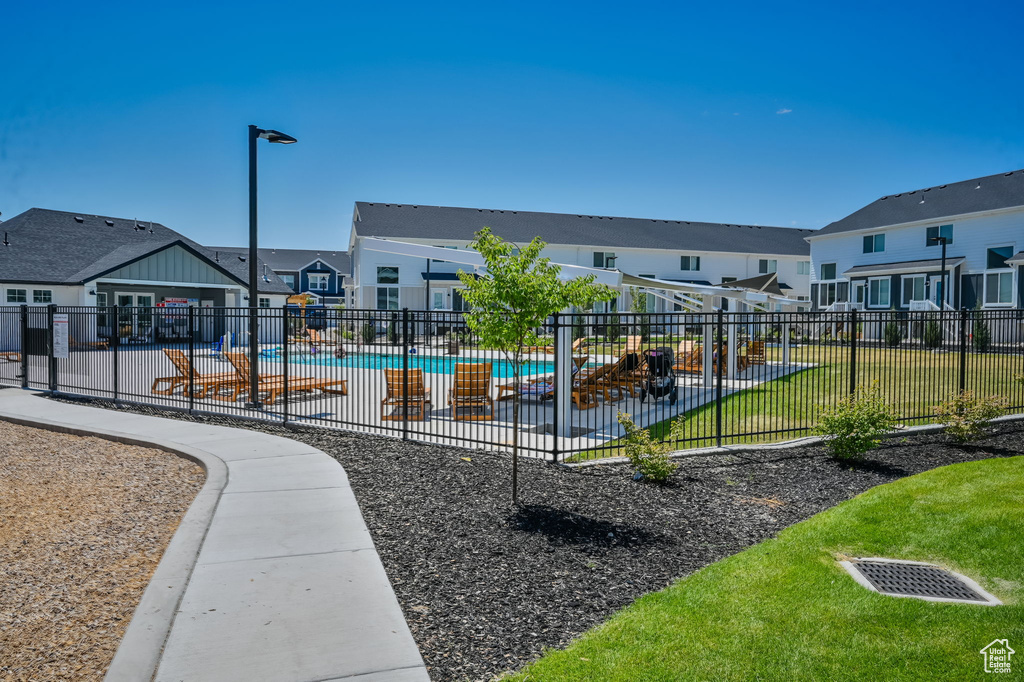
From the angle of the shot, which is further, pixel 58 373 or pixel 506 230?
pixel 506 230

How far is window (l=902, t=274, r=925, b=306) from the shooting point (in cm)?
3731

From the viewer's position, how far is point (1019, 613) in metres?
4.49

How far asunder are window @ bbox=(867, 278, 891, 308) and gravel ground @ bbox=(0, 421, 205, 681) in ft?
134

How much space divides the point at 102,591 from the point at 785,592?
5056 mm

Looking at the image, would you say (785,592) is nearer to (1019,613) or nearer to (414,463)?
(1019,613)

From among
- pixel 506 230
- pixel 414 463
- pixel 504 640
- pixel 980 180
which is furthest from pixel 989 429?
pixel 506 230

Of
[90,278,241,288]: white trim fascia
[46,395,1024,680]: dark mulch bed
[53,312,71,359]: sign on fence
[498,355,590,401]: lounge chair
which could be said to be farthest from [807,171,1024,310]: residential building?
[53,312,71,359]: sign on fence

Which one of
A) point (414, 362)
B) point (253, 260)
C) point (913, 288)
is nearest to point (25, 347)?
point (253, 260)

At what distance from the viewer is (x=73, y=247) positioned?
116ft

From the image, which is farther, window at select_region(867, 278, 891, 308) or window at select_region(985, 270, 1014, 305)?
window at select_region(867, 278, 891, 308)

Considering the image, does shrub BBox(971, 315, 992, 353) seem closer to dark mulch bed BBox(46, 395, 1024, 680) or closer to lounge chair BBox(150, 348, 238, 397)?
dark mulch bed BBox(46, 395, 1024, 680)

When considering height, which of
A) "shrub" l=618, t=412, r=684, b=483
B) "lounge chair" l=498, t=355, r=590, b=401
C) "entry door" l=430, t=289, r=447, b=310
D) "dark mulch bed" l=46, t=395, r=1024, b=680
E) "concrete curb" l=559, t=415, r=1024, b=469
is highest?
"entry door" l=430, t=289, r=447, b=310

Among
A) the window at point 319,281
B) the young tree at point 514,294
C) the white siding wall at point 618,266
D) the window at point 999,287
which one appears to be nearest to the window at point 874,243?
the window at point 999,287

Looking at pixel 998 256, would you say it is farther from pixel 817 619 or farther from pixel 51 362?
pixel 51 362
